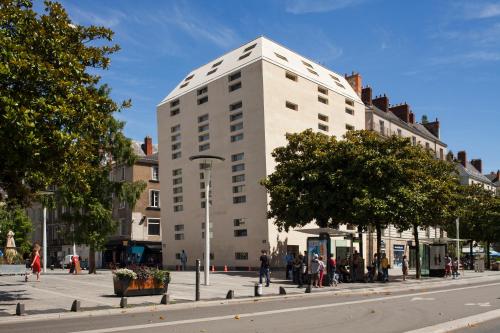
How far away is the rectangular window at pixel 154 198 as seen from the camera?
2298 inches

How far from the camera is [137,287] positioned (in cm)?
1933

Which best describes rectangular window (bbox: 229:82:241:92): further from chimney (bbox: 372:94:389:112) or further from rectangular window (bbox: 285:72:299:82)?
chimney (bbox: 372:94:389:112)

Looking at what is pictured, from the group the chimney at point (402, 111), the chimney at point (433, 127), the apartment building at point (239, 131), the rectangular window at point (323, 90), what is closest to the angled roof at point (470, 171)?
the chimney at point (433, 127)

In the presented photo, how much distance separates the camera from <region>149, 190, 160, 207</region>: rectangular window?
192 ft

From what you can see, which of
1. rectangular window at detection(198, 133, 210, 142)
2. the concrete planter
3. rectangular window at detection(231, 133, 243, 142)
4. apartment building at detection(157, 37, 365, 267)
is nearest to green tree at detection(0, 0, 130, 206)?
the concrete planter

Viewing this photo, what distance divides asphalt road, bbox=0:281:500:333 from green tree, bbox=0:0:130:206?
195 inches

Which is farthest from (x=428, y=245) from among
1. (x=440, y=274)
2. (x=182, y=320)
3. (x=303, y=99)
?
(x=182, y=320)

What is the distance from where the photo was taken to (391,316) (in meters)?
13.9

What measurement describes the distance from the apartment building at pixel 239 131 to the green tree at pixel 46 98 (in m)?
25.1

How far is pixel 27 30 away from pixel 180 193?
3581 cm

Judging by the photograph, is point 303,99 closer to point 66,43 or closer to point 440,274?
point 440,274

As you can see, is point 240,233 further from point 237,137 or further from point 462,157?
point 462,157

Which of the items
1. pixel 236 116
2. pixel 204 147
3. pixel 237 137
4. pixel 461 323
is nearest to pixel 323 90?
pixel 236 116

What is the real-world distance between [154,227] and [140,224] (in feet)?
6.58
